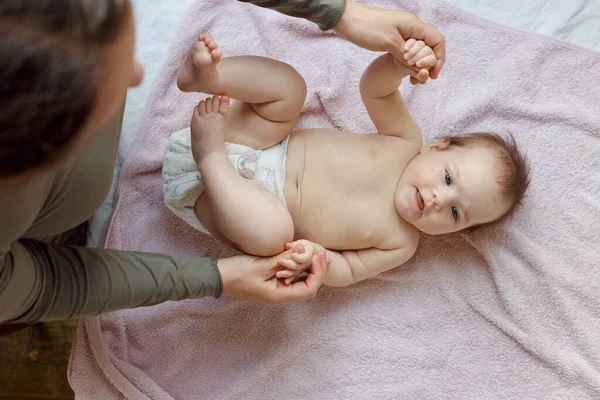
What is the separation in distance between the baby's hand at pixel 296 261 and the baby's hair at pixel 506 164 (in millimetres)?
387

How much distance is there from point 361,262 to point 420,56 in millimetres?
447

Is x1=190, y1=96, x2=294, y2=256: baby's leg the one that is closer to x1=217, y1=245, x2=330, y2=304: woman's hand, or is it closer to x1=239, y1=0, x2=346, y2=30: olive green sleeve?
x1=217, y1=245, x2=330, y2=304: woman's hand

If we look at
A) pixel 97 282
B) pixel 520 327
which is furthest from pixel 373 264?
pixel 97 282

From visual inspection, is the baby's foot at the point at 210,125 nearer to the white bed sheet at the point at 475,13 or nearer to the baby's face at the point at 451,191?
the white bed sheet at the point at 475,13

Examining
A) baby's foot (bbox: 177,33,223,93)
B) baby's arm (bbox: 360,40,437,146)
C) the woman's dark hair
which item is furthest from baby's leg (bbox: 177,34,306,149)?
the woman's dark hair

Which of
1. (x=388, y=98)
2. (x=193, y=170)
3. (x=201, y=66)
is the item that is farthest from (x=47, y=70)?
(x=388, y=98)

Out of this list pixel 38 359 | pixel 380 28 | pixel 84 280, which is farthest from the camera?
pixel 38 359

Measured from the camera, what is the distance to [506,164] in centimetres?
118

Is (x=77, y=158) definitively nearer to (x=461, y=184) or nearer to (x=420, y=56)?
(x=420, y=56)

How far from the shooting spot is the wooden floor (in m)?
1.53

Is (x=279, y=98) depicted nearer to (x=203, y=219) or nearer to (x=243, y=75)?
(x=243, y=75)

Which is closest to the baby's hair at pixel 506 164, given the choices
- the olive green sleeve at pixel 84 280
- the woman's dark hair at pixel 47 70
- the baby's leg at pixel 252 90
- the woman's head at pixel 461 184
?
the woman's head at pixel 461 184

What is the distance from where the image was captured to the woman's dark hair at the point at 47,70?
1.47 feet

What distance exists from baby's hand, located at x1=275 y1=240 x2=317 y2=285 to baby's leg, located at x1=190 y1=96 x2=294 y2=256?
3cm
